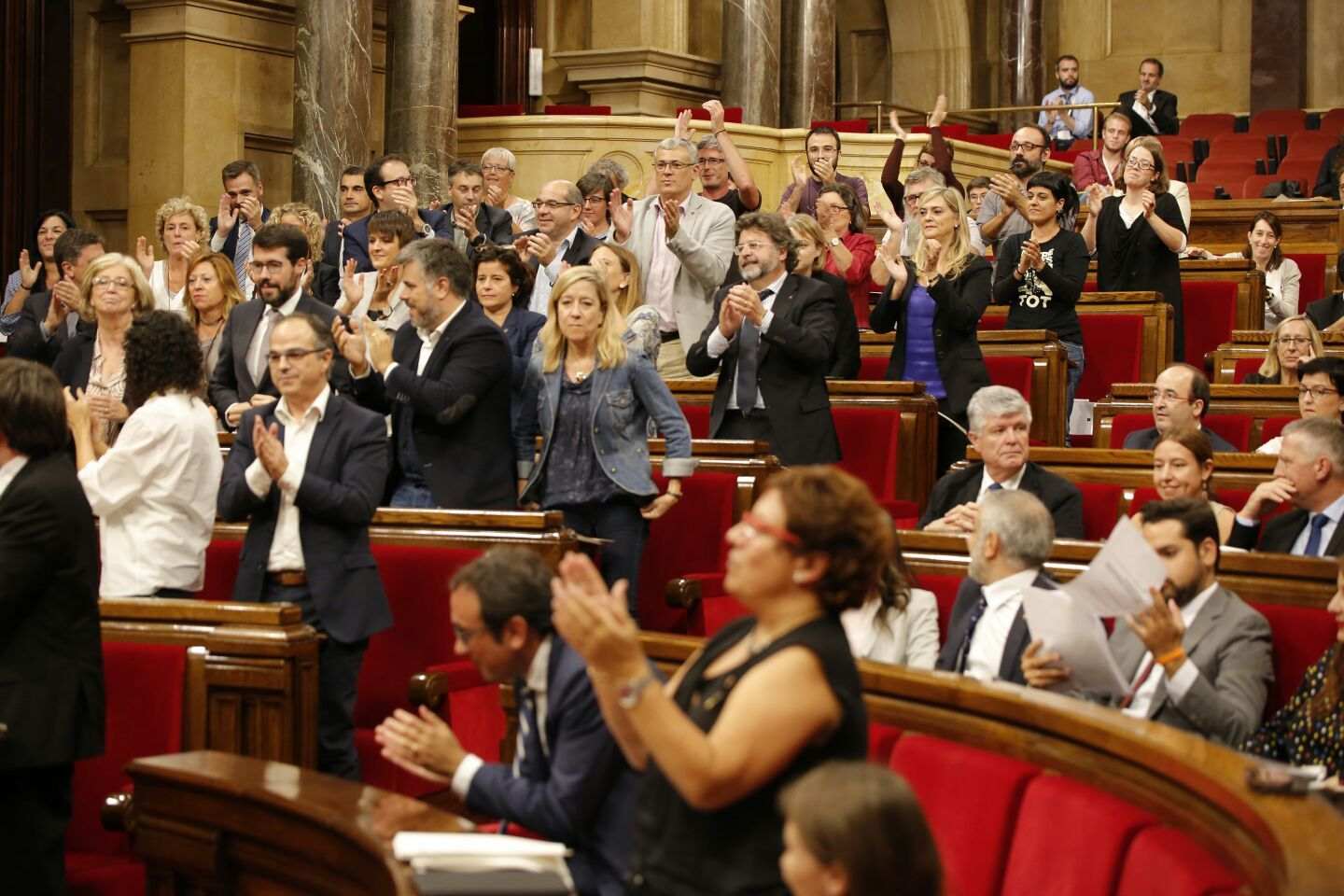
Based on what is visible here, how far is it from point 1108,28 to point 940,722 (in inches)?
574

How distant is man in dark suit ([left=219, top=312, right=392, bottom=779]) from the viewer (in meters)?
3.90

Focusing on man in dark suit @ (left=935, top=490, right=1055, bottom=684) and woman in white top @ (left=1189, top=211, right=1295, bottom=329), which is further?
woman in white top @ (left=1189, top=211, right=1295, bottom=329)

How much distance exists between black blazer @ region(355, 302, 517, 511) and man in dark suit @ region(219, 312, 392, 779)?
60cm

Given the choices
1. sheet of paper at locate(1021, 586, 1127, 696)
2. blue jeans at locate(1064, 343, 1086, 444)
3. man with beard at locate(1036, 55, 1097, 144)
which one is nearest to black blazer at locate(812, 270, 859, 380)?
blue jeans at locate(1064, 343, 1086, 444)

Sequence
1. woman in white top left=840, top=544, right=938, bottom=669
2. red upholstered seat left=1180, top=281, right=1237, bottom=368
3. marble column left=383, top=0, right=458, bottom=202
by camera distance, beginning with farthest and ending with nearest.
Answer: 1. marble column left=383, top=0, right=458, bottom=202
2. red upholstered seat left=1180, top=281, right=1237, bottom=368
3. woman in white top left=840, top=544, right=938, bottom=669

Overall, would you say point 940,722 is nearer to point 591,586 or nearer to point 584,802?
point 584,802

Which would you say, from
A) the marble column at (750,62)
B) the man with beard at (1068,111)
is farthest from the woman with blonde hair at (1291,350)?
the man with beard at (1068,111)

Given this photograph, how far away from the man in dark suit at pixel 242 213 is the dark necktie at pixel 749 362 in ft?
7.04

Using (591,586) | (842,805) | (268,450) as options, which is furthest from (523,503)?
(842,805)

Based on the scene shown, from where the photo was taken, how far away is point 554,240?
637 cm

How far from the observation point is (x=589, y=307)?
482 cm

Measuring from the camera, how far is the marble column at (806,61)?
12.9 meters

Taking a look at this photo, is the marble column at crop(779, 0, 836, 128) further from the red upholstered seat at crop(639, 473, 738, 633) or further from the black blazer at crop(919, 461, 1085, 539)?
the black blazer at crop(919, 461, 1085, 539)

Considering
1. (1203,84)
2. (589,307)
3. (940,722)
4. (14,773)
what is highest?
(1203,84)
